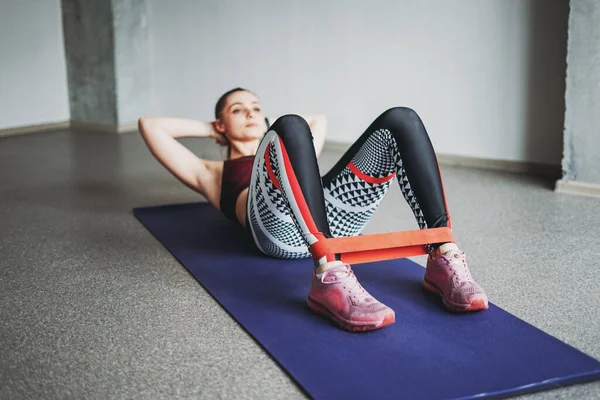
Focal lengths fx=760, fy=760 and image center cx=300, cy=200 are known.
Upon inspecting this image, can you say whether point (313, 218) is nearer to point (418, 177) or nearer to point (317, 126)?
point (418, 177)

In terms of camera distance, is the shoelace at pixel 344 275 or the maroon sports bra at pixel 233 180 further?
the maroon sports bra at pixel 233 180

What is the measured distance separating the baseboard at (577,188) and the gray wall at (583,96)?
2 centimetres

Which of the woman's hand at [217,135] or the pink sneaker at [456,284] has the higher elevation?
the woman's hand at [217,135]

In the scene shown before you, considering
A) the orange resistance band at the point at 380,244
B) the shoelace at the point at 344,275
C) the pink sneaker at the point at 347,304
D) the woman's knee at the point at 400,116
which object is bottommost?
the pink sneaker at the point at 347,304

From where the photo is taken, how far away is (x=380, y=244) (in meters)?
1.85

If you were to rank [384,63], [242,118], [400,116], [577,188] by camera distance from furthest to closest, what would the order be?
[384,63] → [577,188] → [242,118] → [400,116]

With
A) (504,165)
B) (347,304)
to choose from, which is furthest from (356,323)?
(504,165)

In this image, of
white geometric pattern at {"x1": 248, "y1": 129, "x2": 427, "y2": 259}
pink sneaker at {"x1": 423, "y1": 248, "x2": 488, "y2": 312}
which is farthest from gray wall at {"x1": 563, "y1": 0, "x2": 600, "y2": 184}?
pink sneaker at {"x1": 423, "y1": 248, "x2": 488, "y2": 312}

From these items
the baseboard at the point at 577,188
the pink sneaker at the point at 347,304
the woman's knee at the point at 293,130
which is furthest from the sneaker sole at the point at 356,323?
the baseboard at the point at 577,188

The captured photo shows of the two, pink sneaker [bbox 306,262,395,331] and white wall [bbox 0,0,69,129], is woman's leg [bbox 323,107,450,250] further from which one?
white wall [bbox 0,0,69,129]

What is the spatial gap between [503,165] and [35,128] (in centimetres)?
321

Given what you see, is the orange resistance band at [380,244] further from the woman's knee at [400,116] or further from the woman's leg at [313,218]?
the woman's knee at [400,116]

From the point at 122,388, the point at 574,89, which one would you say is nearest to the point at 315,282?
the point at 122,388

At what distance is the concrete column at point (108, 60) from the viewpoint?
5.11 m
